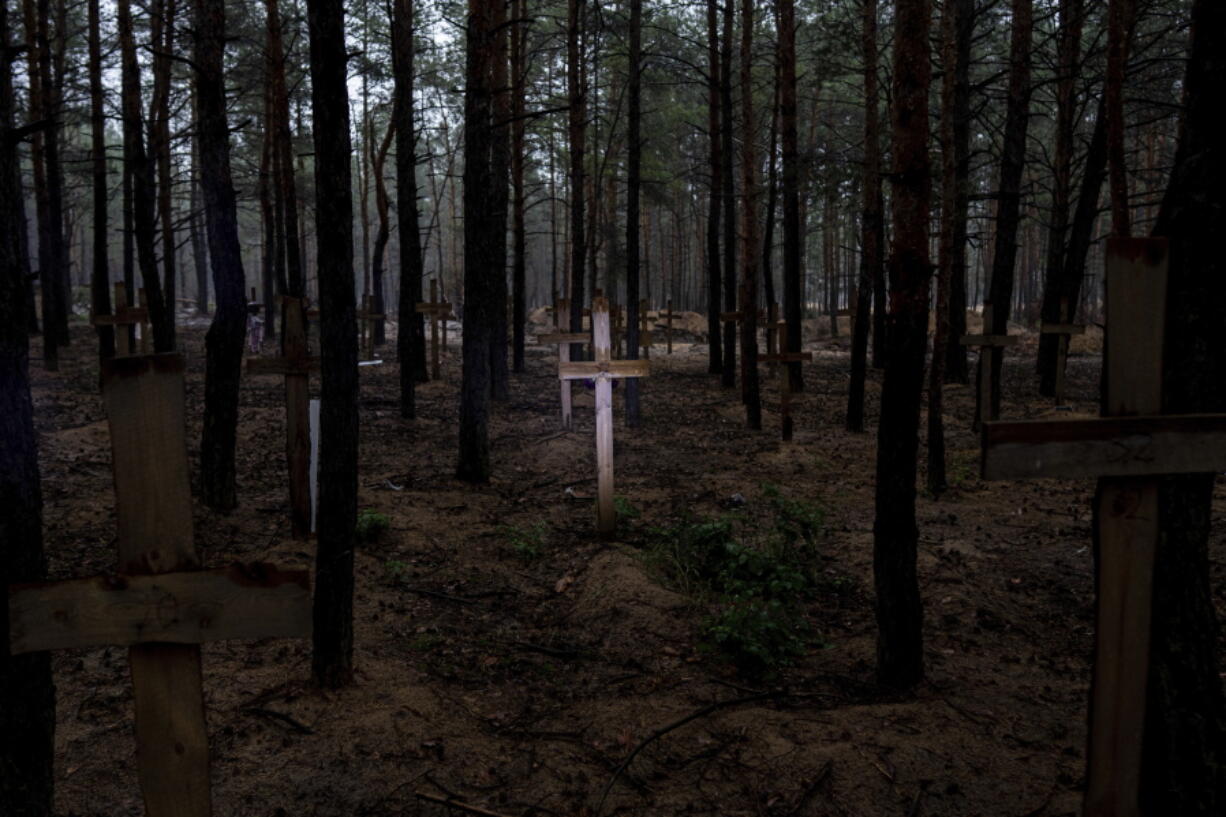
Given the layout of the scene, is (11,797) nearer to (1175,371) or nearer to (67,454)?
(1175,371)

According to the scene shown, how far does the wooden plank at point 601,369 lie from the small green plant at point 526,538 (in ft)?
5.34

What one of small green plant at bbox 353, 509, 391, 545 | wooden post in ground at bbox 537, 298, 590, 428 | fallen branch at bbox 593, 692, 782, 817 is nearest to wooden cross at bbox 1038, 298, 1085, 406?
wooden post in ground at bbox 537, 298, 590, 428

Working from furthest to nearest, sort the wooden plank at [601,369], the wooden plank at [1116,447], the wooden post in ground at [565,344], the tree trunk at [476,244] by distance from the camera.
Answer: the wooden post in ground at [565,344], the tree trunk at [476,244], the wooden plank at [601,369], the wooden plank at [1116,447]

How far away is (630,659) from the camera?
554 centimetres

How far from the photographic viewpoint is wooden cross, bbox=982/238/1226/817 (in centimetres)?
254

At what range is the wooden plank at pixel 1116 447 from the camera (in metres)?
2.54

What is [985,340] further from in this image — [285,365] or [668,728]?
[285,365]

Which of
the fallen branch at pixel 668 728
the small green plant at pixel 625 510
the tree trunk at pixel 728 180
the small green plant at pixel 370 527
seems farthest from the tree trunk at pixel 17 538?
the tree trunk at pixel 728 180

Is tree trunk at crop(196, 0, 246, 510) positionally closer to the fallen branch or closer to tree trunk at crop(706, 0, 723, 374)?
the fallen branch

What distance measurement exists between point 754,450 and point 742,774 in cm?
887

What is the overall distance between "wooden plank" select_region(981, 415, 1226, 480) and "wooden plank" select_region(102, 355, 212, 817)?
236 cm

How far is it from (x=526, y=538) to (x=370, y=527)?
152 cm

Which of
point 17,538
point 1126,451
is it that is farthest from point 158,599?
point 1126,451

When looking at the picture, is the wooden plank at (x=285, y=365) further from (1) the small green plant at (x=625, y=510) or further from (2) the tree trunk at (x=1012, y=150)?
(2) the tree trunk at (x=1012, y=150)
